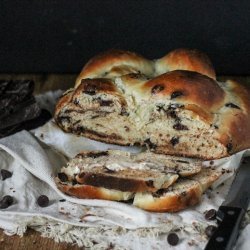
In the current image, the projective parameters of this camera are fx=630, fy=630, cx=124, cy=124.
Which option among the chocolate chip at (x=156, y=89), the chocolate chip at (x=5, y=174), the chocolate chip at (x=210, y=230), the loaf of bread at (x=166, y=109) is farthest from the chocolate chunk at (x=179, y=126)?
the chocolate chip at (x=5, y=174)

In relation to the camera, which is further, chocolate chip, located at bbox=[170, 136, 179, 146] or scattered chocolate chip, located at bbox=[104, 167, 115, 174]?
chocolate chip, located at bbox=[170, 136, 179, 146]

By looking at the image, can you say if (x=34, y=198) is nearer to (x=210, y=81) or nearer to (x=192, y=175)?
(x=192, y=175)

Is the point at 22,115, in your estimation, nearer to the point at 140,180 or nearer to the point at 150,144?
the point at 150,144

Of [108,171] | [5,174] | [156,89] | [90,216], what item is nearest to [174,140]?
[156,89]

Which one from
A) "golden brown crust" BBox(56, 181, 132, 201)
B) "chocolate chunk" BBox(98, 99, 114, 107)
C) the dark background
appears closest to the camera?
"golden brown crust" BBox(56, 181, 132, 201)

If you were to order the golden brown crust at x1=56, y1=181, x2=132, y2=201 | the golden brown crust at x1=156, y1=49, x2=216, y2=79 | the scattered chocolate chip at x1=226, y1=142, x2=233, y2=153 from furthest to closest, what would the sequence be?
the golden brown crust at x1=156, y1=49, x2=216, y2=79 < the scattered chocolate chip at x1=226, y1=142, x2=233, y2=153 < the golden brown crust at x1=56, y1=181, x2=132, y2=201

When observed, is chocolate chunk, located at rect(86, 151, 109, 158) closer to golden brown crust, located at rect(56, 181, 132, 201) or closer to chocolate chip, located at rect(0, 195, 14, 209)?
golden brown crust, located at rect(56, 181, 132, 201)

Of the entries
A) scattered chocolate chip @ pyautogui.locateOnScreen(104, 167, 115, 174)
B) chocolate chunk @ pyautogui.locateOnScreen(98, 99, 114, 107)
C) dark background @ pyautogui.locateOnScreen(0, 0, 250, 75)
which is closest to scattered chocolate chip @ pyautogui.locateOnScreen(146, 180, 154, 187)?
scattered chocolate chip @ pyautogui.locateOnScreen(104, 167, 115, 174)
